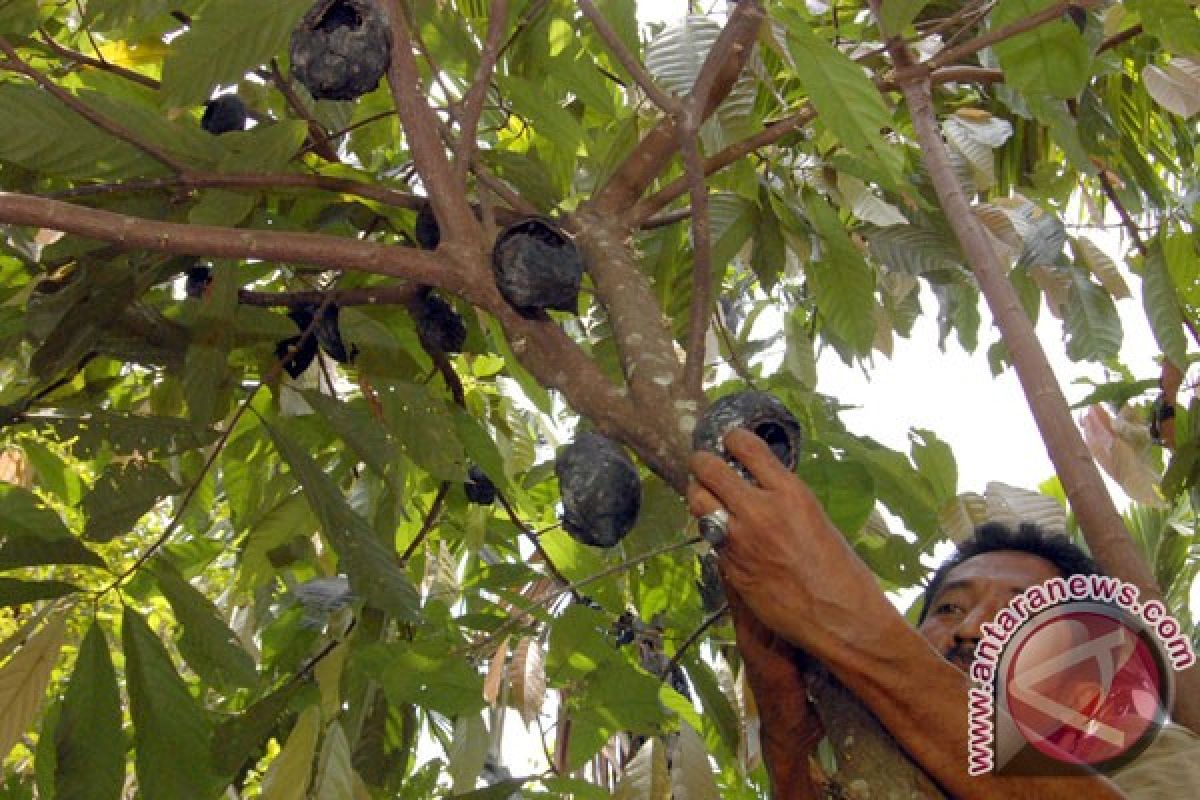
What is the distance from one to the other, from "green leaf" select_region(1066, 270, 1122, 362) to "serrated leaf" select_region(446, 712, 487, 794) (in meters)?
1.29

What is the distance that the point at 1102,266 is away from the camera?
7.83 feet

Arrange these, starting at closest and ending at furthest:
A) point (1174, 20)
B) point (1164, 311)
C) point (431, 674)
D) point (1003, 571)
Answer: point (1174, 20), point (431, 674), point (1003, 571), point (1164, 311)

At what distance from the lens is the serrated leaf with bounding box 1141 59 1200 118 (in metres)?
2.01

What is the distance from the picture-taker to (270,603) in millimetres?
2219

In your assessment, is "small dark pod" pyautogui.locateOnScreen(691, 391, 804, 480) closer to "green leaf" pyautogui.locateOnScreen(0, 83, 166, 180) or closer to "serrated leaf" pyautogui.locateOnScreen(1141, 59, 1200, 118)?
"green leaf" pyautogui.locateOnScreen(0, 83, 166, 180)

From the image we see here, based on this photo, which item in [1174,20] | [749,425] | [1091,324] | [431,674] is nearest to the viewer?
[749,425]

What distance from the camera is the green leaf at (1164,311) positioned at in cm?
197

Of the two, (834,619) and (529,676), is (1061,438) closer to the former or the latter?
(834,619)

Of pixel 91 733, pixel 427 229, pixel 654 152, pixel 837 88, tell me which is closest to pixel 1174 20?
pixel 837 88

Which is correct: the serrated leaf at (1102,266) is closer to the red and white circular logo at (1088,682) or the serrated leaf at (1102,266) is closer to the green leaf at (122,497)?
the red and white circular logo at (1088,682)

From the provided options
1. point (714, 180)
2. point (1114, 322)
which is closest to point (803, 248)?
point (714, 180)

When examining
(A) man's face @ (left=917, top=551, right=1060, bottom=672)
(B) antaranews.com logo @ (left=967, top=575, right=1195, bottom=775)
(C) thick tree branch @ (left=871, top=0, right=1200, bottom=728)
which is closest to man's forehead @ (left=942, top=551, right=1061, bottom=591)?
(A) man's face @ (left=917, top=551, right=1060, bottom=672)

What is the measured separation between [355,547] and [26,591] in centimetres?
36

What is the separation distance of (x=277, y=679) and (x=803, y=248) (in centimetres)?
100
